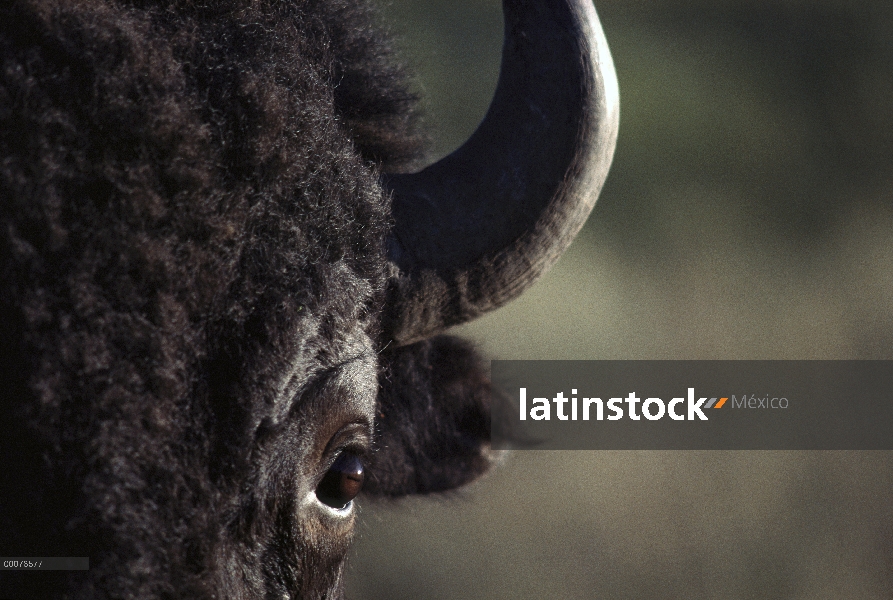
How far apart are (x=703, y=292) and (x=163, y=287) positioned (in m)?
7.94

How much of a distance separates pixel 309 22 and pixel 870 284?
8761 millimetres

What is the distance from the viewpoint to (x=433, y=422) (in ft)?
9.52

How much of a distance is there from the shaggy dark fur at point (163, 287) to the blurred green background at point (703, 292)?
16.7 feet

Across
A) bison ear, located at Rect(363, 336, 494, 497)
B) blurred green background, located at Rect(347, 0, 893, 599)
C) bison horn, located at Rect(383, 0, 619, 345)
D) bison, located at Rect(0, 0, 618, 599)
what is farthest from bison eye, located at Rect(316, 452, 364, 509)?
blurred green background, located at Rect(347, 0, 893, 599)

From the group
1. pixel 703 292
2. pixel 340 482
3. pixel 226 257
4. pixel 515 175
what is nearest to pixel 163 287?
pixel 226 257

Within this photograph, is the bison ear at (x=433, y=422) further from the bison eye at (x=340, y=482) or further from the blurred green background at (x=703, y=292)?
the blurred green background at (x=703, y=292)

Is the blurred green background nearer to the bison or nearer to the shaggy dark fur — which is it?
the bison

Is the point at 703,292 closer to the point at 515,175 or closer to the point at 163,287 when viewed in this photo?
the point at 515,175

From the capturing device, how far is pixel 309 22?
84.8 inches

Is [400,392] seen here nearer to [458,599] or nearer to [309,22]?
[309,22]

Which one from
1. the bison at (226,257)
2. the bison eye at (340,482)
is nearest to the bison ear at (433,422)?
the bison at (226,257)

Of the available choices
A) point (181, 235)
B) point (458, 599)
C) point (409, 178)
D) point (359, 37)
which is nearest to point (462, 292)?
point (409, 178)

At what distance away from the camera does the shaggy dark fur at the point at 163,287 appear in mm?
1376

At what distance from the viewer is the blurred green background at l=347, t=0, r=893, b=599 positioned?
25.0 ft
